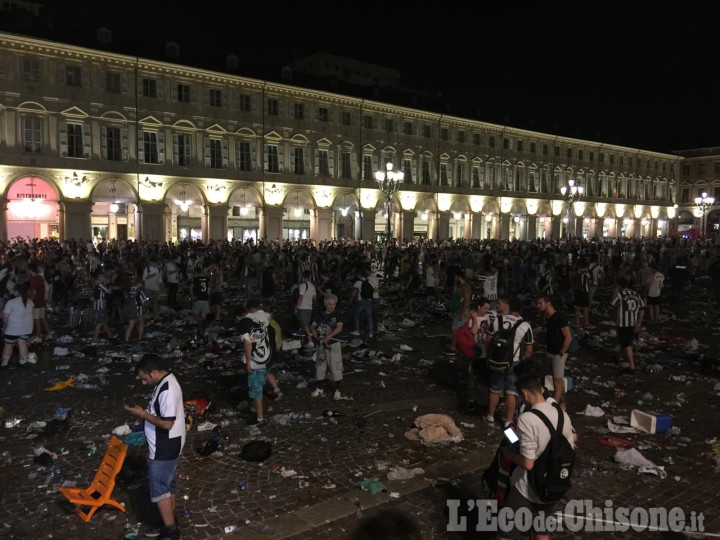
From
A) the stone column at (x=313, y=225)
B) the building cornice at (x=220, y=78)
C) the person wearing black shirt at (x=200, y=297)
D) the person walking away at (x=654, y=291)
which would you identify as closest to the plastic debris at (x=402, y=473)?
the person wearing black shirt at (x=200, y=297)

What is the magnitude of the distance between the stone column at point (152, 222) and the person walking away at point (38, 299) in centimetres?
2245

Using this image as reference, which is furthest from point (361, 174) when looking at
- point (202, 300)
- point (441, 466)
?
point (441, 466)

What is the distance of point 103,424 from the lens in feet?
23.2

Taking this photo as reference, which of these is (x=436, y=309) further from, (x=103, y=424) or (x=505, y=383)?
(x=103, y=424)

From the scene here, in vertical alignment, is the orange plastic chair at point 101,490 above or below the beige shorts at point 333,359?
below

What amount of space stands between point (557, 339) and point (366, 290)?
18.3ft

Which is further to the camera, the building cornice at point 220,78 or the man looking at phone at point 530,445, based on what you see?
the building cornice at point 220,78

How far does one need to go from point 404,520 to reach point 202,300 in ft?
28.1

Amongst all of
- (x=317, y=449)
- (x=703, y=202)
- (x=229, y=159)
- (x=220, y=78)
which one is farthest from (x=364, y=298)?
(x=703, y=202)

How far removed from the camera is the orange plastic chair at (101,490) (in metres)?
4.71

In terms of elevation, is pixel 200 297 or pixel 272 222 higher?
pixel 272 222

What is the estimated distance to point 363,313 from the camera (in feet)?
41.1

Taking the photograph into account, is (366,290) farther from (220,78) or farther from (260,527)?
(220,78)

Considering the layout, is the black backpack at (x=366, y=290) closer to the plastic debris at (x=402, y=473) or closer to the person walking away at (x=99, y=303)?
the person walking away at (x=99, y=303)
